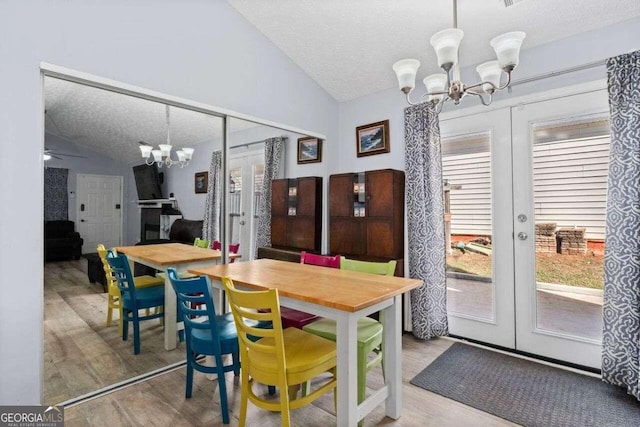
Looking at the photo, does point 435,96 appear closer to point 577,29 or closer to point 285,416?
point 577,29

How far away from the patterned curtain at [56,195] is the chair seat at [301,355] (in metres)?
1.52

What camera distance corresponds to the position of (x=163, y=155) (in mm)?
2643

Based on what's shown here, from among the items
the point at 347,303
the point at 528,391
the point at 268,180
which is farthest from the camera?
the point at 268,180

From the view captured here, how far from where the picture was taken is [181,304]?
188cm

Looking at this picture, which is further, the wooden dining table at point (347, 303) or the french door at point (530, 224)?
the french door at point (530, 224)

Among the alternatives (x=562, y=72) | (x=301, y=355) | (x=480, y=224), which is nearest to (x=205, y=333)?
(x=301, y=355)

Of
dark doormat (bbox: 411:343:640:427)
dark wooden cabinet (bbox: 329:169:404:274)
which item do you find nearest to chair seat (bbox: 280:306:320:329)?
dark doormat (bbox: 411:343:640:427)

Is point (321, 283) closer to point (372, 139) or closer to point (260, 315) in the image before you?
point (260, 315)

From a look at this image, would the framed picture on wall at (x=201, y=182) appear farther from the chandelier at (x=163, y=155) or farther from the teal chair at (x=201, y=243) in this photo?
the teal chair at (x=201, y=243)

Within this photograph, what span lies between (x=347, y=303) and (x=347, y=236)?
2012mm

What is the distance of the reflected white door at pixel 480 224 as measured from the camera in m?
2.78

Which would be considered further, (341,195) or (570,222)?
(341,195)

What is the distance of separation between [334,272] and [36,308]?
1.75 meters

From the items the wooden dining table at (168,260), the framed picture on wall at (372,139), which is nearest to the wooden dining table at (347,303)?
the wooden dining table at (168,260)
